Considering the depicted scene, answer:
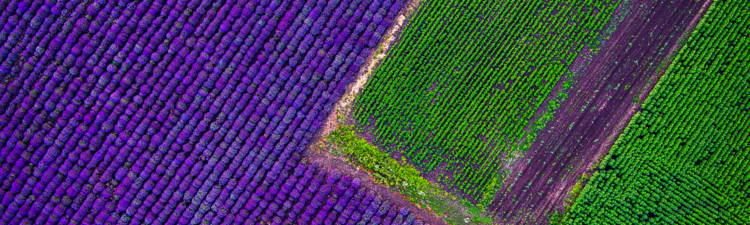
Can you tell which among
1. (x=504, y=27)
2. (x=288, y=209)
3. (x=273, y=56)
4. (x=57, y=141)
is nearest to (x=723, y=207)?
(x=504, y=27)

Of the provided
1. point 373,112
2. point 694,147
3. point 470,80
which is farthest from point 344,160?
point 694,147

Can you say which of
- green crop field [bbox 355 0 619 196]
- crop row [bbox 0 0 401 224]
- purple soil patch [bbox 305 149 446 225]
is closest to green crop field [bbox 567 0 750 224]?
green crop field [bbox 355 0 619 196]

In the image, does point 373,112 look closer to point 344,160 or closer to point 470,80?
point 344,160

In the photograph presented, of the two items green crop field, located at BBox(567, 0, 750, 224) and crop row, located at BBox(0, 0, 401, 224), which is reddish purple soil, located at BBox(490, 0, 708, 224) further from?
crop row, located at BBox(0, 0, 401, 224)

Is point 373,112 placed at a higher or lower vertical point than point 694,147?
lower

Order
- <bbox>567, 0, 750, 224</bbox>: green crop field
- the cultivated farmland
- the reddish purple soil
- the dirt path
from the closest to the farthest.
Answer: <bbox>567, 0, 750, 224</bbox>: green crop field < the cultivated farmland < the reddish purple soil < the dirt path

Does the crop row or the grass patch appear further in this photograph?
the grass patch

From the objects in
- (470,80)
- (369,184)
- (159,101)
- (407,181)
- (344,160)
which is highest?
(470,80)
